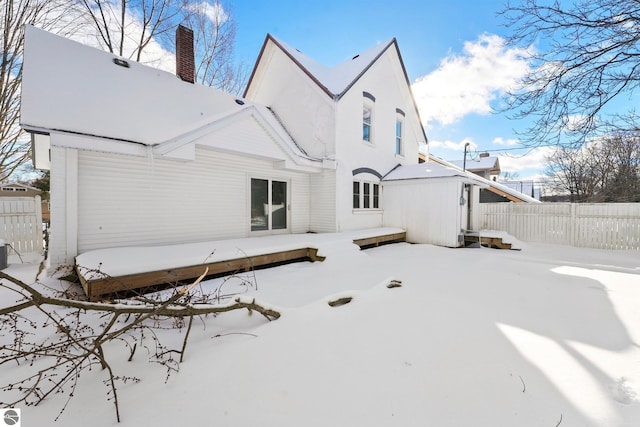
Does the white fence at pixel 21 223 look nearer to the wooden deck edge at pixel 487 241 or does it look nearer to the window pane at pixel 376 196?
the window pane at pixel 376 196

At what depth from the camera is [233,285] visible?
4934mm

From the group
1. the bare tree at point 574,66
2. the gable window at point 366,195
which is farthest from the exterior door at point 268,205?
the bare tree at point 574,66

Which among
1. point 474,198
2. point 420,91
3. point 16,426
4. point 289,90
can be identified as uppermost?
point 420,91

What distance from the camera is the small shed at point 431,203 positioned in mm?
9125

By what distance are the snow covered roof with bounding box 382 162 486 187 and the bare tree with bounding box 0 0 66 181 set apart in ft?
50.8

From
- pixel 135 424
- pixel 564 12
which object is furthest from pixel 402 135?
pixel 135 424

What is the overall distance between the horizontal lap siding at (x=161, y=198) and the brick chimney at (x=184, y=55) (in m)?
3.94

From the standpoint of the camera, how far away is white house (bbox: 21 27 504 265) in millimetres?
5203

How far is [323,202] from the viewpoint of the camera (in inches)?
361

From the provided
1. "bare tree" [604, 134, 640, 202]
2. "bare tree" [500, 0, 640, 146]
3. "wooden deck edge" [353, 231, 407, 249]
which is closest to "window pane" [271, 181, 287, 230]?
"wooden deck edge" [353, 231, 407, 249]

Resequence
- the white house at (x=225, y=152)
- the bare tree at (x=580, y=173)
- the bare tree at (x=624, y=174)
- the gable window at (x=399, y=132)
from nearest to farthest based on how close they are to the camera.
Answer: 1. the white house at (x=225, y=152)
2. the gable window at (x=399, y=132)
3. the bare tree at (x=624, y=174)
4. the bare tree at (x=580, y=173)

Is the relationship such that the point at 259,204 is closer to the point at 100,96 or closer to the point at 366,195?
the point at 366,195

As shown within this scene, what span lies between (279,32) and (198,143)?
8500 mm

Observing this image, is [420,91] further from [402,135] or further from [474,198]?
[474,198]
